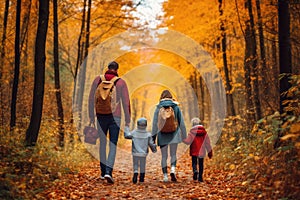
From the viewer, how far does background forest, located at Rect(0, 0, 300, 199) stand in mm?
6105

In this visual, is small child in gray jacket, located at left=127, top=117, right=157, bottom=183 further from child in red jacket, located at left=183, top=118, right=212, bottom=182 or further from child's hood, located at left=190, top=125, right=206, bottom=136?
child's hood, located at left=190, top=125, right=206, bottom=136

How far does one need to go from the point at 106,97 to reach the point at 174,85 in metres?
20.3

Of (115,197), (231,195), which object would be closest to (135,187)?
(115,197)

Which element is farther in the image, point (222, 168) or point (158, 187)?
point (222, 168)

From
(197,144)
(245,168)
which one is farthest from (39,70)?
(245,168)

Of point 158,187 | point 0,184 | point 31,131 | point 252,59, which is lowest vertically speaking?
point 158,187

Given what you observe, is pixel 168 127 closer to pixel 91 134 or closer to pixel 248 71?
pixel 91 134

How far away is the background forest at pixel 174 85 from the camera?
20.0ft

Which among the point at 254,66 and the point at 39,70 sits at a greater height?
the point at 254,66

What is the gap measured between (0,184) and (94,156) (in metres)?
9.24

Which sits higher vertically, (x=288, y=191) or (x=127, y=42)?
(x=127, y=42)

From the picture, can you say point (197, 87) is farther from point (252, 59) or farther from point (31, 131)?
point (31, 131)

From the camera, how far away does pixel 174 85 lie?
2822 cm

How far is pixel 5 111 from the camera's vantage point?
15.5m
